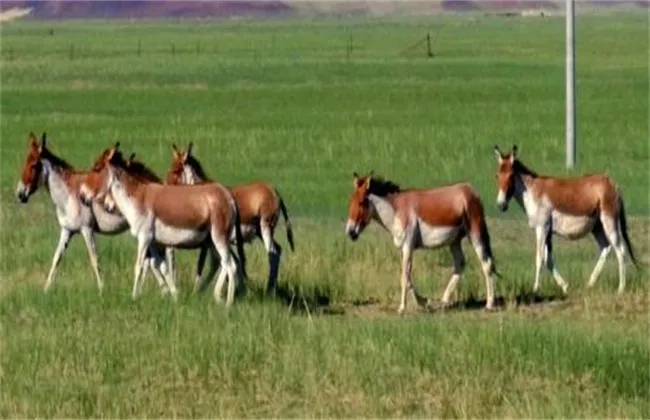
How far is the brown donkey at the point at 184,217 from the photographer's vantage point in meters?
16.6

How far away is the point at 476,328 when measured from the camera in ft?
46.9

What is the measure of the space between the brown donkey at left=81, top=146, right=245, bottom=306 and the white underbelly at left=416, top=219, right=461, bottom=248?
1.81 meters

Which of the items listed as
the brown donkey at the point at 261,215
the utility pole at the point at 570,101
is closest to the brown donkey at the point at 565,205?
the brown donkey at the point at 261,215

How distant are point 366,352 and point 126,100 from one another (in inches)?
1483

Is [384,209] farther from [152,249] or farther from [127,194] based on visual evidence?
[127,194]

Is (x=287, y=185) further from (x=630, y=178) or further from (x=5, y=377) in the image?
(x=5, y=377)

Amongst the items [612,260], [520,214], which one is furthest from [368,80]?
[612,260]

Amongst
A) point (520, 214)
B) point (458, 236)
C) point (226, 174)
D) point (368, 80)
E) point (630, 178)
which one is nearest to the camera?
point (458, 236)

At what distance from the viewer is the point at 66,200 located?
18141 millimetres

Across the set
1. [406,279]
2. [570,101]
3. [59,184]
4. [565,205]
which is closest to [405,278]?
[406,279]

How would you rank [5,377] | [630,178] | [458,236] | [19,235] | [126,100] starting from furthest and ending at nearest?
[126,100]
[630,178]
[19,235]
[458,236]
[5,377]

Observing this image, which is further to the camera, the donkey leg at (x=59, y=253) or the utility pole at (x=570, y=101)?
the utility pole at (x=570, y=101)

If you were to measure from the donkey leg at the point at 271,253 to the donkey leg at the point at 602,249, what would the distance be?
10.5ft

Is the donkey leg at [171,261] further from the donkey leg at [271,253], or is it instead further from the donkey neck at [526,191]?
the donkey neck at [526,191]
